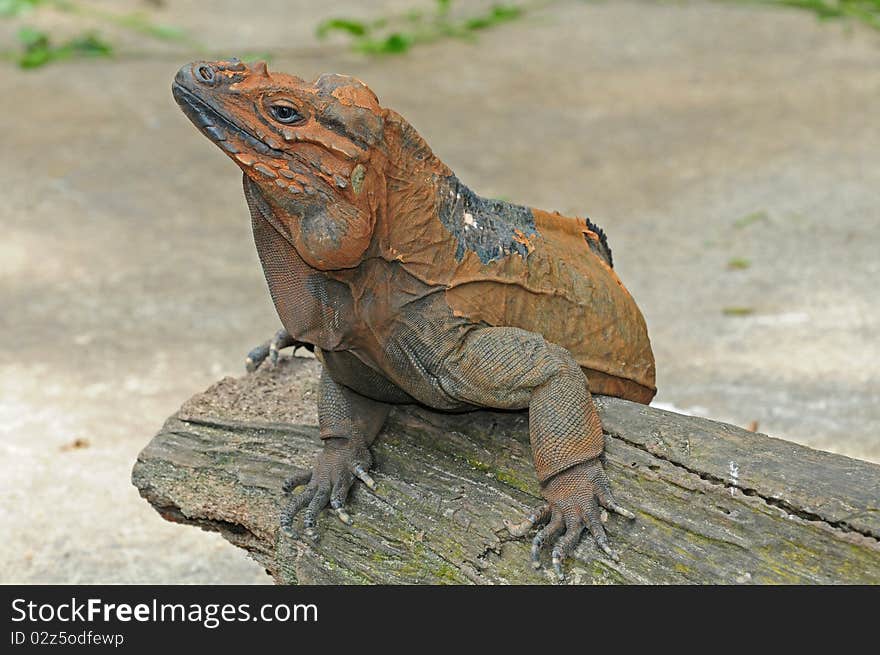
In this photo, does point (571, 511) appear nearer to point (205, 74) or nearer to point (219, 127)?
point (219, 127)

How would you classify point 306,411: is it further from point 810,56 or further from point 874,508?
point 810,56

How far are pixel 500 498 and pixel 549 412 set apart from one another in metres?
0.41

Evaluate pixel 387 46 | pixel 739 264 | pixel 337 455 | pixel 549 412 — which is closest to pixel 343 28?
pixel 387 46

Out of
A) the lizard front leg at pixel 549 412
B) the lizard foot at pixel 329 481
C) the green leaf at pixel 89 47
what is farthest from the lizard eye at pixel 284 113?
the green leaf at pixel 89 47

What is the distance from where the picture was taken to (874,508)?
3396 mm

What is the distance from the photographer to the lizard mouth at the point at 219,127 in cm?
344

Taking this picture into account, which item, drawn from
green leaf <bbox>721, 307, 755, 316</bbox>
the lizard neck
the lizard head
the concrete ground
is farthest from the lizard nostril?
green leaf <bbox>721, 307, 755, 316</bbox>

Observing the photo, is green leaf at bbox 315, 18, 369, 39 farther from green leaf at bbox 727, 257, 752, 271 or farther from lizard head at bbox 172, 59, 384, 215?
lizard head at bbox 172, 59, 384, 215

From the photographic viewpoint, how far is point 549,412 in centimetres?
370

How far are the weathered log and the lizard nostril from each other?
4.99ft

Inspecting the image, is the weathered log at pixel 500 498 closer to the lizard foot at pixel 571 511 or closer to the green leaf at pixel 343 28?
the lizard foot at pixel 571 511
